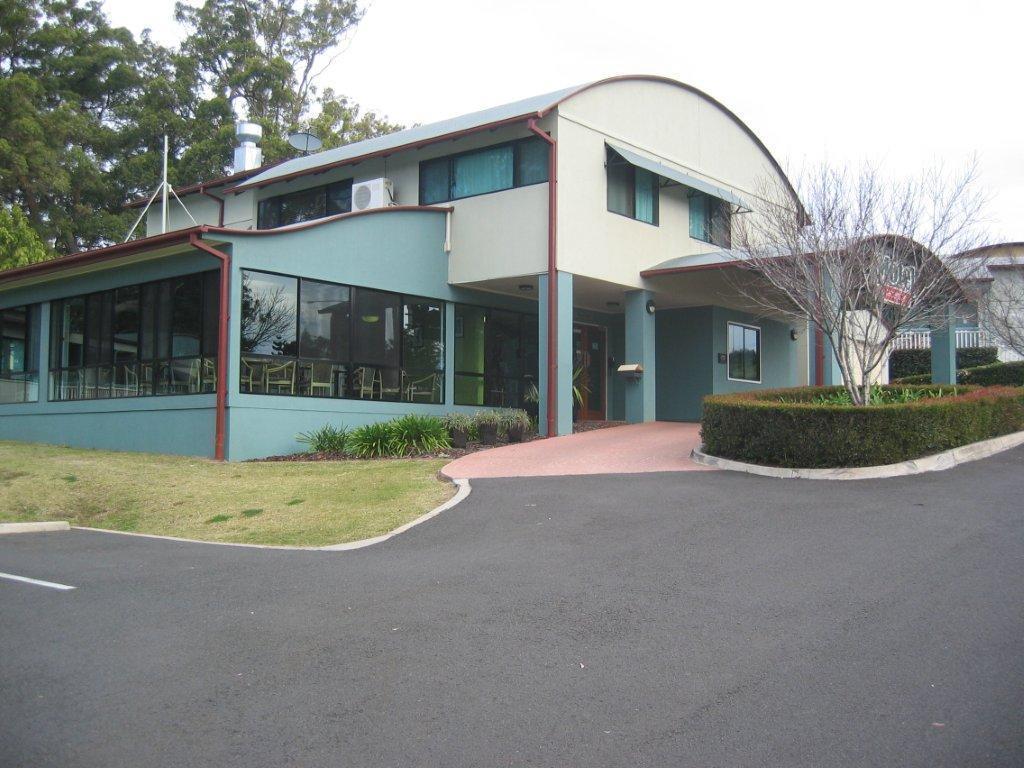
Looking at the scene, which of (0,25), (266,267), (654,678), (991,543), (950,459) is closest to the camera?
(654,678)

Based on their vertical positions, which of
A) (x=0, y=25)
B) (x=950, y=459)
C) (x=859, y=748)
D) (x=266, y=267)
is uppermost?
(x=0, y=25)

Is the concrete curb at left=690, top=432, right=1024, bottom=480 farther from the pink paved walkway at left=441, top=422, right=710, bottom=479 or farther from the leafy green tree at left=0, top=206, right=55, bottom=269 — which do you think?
the leafy green tree at left=0, top=206, right=55, bottom=269

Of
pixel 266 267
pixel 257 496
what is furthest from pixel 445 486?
pixel 266 267

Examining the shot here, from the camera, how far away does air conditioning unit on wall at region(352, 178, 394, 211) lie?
18.8 m

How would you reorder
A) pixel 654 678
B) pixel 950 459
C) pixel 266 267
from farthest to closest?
pixel 266 267, pixel 950 459, pixel 654 678

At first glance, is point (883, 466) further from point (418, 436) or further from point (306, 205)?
point (306, 205)

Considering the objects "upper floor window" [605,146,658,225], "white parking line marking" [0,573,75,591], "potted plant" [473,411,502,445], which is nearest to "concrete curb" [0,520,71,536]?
"white parking line marking" [0,573,75,591]

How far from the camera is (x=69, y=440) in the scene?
59.0 ft

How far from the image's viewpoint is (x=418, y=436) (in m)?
15.6

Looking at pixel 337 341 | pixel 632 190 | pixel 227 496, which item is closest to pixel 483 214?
pixel 632 190

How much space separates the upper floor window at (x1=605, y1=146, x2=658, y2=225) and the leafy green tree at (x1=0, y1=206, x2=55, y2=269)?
15682 millimetres

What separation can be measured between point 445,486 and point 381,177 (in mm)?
9597

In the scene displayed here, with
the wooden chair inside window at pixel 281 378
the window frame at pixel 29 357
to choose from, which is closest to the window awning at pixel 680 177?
the wooden chair inside window at pixel 281 378

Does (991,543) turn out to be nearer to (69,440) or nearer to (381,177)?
(381,177)
